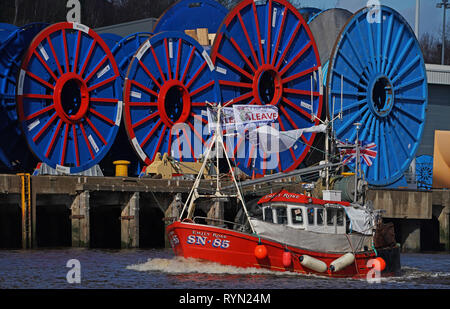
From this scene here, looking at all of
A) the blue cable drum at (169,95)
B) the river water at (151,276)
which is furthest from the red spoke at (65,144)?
the river water at (151,276)

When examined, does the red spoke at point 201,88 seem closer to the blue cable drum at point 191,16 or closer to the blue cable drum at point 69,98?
the blue cable drum at point 191,16

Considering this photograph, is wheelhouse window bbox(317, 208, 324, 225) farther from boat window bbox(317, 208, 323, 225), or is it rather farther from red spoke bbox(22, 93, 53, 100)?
red spoke bbox(22, 93, 53, 100)

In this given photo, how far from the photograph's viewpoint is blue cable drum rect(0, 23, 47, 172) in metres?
47.0

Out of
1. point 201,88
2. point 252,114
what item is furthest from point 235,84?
point 252,114

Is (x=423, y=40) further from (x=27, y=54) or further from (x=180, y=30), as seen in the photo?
(x=27, y=54)

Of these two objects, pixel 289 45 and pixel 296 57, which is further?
pixel 296 57

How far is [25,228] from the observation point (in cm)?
3791

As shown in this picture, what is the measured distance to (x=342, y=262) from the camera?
31953 mm

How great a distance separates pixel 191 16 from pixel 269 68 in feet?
19.6

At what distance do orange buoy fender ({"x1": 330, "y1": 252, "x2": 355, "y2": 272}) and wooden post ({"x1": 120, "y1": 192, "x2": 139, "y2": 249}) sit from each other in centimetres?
1196

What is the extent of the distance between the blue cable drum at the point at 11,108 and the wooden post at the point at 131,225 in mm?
9035

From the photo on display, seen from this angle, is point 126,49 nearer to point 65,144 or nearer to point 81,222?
point 65,144

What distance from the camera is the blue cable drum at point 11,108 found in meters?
47.0

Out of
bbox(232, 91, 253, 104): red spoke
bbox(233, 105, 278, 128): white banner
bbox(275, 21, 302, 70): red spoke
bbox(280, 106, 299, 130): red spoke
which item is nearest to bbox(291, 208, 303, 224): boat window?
bbox(233, 105, 278, 128): white banner
